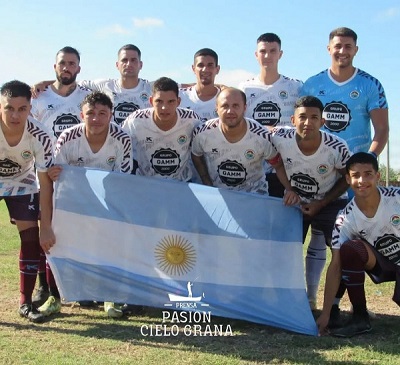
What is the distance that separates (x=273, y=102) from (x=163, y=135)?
1.47 metres

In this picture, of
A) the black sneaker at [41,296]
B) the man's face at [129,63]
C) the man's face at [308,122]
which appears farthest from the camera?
the man's face at [129,63]

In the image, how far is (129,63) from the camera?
7.15 metres

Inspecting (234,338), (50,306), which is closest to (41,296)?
(50,306)

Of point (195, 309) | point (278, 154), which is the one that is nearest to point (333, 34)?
point (278, 154)

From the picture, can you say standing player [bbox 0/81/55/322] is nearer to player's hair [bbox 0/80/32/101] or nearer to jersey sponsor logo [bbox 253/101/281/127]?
player's hair [bbox 0/80/32/101]

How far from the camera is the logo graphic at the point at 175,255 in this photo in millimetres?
5363

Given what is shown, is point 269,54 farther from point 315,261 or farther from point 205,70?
point 315,261

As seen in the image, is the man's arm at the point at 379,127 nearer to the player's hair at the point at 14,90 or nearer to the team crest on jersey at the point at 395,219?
the team crest on jersey at the point at 395,219

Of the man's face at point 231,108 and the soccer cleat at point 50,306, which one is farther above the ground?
the man's face at point 231,108

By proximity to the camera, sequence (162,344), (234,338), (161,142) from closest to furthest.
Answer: (162,344) → (234,338) → (161,142)

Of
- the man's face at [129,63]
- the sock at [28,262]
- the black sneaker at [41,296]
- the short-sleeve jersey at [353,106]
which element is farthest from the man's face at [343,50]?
the black sneaker at [41,296]

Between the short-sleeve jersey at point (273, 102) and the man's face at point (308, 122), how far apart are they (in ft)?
3.45

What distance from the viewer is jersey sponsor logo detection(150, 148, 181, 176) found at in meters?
6.02

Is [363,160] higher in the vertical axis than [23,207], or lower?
higher
